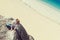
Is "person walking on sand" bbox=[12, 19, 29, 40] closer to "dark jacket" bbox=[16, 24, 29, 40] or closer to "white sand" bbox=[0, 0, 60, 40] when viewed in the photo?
"dark jacket" bbox=[16, 24, 29, 40]

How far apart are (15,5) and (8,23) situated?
403 cm

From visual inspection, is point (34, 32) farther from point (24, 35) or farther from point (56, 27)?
point (24, 35)

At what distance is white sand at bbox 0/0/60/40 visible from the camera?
21.8ft

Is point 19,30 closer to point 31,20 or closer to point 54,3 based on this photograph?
point 31,20

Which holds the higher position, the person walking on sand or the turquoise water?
the person walking on sand

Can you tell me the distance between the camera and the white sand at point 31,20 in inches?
262

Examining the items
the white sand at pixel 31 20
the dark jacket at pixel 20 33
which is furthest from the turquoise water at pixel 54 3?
the dark jacket at pixel 20 33

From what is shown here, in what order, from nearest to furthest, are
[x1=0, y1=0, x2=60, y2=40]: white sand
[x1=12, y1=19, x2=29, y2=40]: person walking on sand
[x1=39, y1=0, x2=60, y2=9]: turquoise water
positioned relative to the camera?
[x1=12, y1=19, x2=29, y2=40]: person walking on sand
[x1=0, y1=0, x2=60, y2=40]: white sand
[x1=39, y1=0, x2=60, y2=9]: turquoise water

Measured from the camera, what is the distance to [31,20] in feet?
24.9

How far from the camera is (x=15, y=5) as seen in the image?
9.05 metres

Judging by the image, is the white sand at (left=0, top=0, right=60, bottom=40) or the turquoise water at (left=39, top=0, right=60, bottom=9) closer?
the white sand at (left=0, top=0, right=60, bottom=40)

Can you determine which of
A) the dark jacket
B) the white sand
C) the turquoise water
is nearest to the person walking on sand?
the dark jacket

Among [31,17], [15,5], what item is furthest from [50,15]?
[15,5]

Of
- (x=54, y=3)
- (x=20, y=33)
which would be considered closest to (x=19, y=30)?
(x=20, y=33)
